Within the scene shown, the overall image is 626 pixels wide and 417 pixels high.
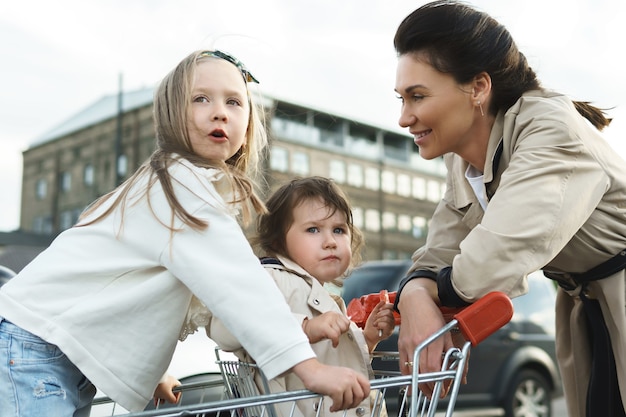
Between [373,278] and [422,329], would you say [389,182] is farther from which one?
[422,329]

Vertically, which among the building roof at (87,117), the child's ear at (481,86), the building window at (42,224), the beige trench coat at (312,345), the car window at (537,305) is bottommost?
the beige trench coat at (312,345)

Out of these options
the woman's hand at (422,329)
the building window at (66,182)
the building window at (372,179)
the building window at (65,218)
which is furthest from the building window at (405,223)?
the woman's hand at (422,329)

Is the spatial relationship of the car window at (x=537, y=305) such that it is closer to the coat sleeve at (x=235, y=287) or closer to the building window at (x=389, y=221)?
the coat sleeve at (x=235, y=287)

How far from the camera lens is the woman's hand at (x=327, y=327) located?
85.2 inches

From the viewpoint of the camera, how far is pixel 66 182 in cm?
5434

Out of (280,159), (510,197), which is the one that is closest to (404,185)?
(280,159)

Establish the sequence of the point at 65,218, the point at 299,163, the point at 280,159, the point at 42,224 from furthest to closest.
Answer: the point at 42,224
the point at 65,218
the point at 299,163
the point at 280,159

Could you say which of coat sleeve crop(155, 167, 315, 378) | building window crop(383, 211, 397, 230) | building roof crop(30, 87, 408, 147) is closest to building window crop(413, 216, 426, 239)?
building window crop(383, 211, 397, 230)

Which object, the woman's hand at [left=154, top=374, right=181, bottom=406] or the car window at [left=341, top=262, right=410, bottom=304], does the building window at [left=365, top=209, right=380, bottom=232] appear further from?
the woman's hand at [left=154, top=374, right=181, bottom=406]

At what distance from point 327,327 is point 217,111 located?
68cm

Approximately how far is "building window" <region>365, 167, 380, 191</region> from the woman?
56.0 metres

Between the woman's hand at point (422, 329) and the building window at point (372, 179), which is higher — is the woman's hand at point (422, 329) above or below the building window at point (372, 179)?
below

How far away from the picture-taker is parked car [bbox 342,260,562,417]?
7.80m

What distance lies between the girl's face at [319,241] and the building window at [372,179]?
2199 inches
